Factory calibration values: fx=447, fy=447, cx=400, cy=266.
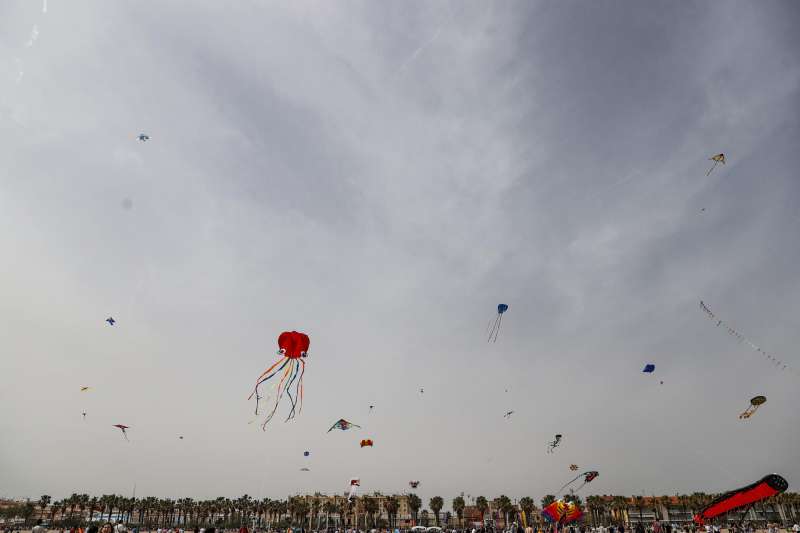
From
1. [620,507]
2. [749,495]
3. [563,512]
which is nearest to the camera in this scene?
[749,495]

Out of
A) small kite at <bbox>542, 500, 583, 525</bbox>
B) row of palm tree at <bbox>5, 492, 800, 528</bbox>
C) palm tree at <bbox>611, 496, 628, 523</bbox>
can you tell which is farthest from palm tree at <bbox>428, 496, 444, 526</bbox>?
small kite at <bbox>542, 500, 583, 525</bbox>

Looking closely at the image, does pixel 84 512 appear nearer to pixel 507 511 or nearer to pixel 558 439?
pixel 507 511

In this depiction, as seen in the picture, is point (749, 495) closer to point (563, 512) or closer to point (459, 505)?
point (563, 512)

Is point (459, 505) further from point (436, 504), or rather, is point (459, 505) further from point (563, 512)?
point (563, 512)

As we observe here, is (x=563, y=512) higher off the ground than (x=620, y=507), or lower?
higher

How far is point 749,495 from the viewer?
21.9 meters

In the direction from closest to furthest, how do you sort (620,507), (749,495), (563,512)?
(749,495) < (563,512) < (620,507)

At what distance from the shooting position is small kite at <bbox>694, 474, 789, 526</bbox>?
20.4 m

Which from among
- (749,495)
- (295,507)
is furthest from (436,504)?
(749,495)

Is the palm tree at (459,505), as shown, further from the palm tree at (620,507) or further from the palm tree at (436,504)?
the palm tree at (620,507)

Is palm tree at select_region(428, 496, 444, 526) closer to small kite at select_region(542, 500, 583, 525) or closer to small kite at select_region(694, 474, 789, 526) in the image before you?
small kite at select_region(542, 500, 583, 525)

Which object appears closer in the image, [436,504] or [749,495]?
[749,495]

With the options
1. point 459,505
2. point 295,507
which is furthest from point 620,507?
point 295,507

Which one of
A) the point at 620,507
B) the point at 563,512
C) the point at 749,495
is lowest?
the point at 620,507
